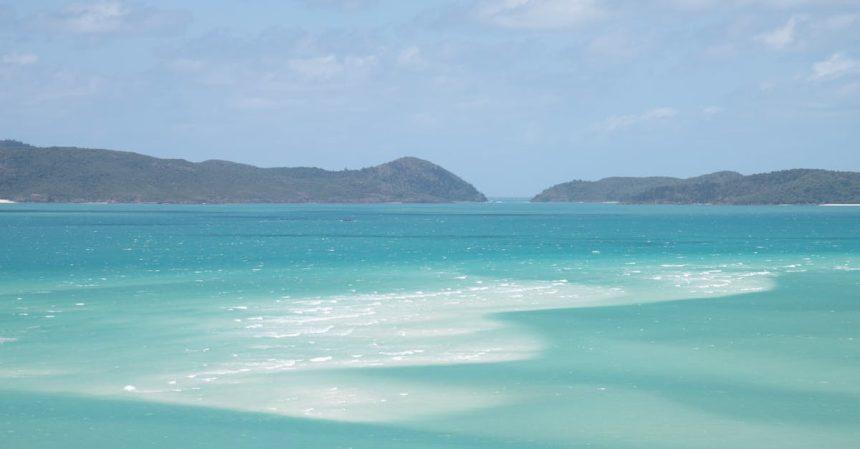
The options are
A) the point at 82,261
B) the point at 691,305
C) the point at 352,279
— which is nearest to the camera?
the point at 691,305

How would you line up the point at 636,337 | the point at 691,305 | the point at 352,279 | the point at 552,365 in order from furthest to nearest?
the point at 352,279 < the point at 691,305 < the point at 636,337 < the point at 552,365

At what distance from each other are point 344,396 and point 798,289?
929 inches

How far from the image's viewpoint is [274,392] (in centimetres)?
1791

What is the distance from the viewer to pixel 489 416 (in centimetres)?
1633

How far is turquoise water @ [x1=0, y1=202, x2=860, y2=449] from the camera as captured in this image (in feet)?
51.1

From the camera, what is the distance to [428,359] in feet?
69.3

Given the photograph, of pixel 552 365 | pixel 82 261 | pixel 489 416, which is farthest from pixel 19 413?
pixel 82 261

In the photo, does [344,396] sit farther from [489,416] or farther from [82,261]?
[82,261]

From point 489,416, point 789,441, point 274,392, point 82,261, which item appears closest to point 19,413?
point 274,392

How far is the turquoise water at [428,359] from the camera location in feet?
51.1

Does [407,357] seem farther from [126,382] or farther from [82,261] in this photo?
[82,261]

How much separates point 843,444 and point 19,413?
1295 centimetres

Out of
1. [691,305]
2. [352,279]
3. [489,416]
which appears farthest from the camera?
[352,279]

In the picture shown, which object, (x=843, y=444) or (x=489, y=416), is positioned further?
(x=489, y=416)
